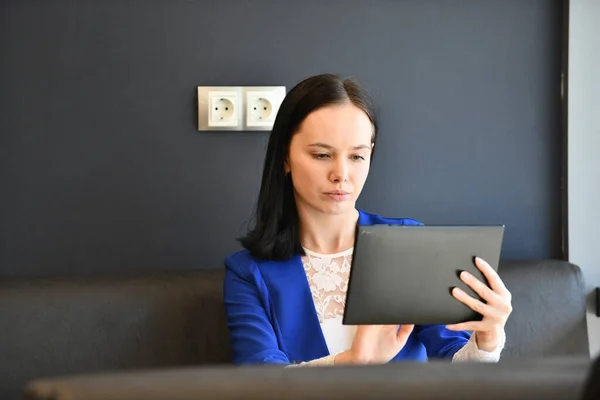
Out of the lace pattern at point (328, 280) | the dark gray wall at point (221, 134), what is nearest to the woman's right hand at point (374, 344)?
the lace pattern at point (328, 280)

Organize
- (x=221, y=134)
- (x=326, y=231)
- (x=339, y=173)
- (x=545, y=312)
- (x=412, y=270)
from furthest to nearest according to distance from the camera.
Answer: (x=221, y=134), (x=545, y=312), (x=326, y=231), (x=339, y=173), (x=412, y=270)

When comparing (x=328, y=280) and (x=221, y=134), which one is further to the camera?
(x=221, y=134)

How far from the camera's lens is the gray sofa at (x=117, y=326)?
169 centimetres

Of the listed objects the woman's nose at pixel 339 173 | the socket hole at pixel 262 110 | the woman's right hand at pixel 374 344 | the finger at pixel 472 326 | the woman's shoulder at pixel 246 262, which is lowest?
the woman's right hand at pixel 374 344

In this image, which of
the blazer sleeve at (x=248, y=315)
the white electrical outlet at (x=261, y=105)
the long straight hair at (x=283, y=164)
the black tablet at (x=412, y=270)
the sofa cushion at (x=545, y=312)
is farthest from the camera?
the white electrical outlet at (x=261, y=105)

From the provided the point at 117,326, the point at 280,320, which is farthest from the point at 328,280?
the point at 117,326

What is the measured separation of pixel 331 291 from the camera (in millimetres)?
1663

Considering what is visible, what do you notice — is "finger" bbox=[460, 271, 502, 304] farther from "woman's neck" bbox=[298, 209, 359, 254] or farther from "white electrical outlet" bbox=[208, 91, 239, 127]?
"white electrical outlet" bbox=[208, 91, 239, 127]

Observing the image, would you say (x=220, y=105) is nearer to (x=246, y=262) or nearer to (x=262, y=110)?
(x=262, y=110)

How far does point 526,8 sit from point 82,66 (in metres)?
1.14

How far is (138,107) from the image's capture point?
75.8 inches

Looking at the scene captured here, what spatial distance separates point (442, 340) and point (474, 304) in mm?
237

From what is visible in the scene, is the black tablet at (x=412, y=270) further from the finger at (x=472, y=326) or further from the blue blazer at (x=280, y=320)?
the blue blazer at (x=280, y=320)

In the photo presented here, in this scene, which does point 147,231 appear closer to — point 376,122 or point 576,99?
point 376,122
